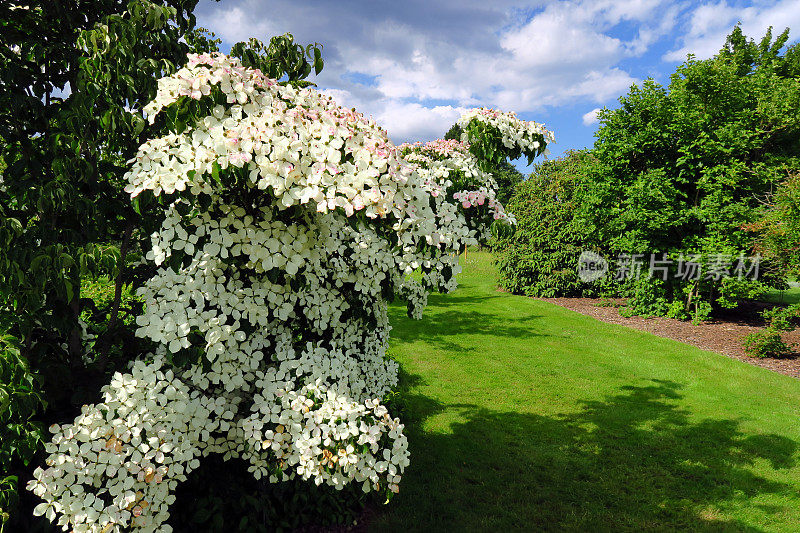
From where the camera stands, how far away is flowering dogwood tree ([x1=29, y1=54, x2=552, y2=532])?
2443 mm

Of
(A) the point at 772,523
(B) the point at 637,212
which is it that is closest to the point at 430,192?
(A) the point at 772,523

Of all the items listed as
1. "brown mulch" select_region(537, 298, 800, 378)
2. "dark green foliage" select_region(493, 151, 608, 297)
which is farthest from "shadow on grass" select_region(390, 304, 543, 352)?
"dark green foliage" select_region(493, 151, 608, 297)

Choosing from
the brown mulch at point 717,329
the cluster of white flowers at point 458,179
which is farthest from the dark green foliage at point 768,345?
the cluster of white flowers at point 458,179

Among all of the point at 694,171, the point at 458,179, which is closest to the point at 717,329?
the point at 694,171

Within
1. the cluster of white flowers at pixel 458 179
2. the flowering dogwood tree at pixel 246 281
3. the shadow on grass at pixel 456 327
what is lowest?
the shadow on grass at pixel 456 327

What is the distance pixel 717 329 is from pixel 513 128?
34.0ft

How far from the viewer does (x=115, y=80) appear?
9.18 ft

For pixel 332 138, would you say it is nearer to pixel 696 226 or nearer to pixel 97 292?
pixel 97 292

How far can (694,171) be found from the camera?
12.0 m

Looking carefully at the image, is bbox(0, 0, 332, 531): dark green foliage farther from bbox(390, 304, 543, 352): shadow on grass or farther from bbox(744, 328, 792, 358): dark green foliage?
bbox(744, 328, 792, 358): dark green foliage

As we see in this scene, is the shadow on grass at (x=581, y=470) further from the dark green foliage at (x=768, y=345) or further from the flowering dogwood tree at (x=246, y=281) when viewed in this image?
the dark green foliage at (x=768, y=345)

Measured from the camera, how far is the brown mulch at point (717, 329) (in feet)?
30.6

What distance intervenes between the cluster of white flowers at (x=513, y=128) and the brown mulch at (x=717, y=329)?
8029 millimetres

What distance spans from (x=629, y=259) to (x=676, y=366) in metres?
4.86
